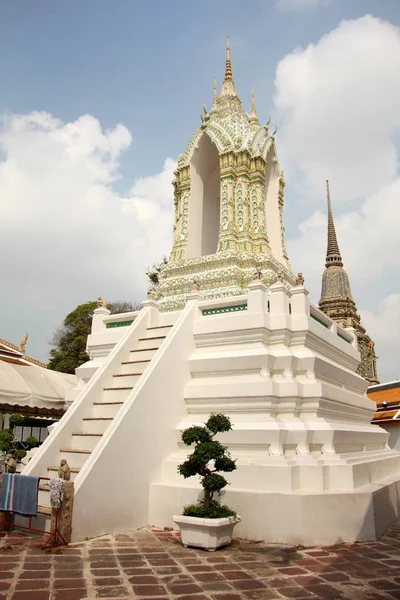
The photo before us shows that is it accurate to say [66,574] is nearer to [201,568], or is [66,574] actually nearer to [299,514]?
[201,568]

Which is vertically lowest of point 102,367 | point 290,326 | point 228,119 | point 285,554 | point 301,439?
point 285,554

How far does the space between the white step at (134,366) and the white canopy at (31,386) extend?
308 inches

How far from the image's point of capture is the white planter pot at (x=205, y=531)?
695cm

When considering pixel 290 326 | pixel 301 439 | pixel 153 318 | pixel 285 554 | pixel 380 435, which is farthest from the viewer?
pixel 380 435

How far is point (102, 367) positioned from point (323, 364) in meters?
4.68

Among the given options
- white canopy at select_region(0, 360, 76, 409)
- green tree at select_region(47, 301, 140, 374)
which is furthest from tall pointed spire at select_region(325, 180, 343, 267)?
white canopy at select_region(0, 360, 76, 409)

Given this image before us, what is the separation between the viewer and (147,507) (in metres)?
8.45

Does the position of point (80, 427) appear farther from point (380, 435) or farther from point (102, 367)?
point (380, 435)

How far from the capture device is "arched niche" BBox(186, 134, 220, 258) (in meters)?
17.1

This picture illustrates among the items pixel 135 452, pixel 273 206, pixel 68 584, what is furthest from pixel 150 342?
pixel 273 206

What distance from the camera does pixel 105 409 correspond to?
31.4 feet

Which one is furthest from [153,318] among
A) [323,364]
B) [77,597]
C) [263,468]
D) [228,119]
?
[228,119]

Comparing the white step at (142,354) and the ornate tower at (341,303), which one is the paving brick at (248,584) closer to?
the white step at (142,354)

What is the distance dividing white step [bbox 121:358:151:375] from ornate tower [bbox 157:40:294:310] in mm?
4271
